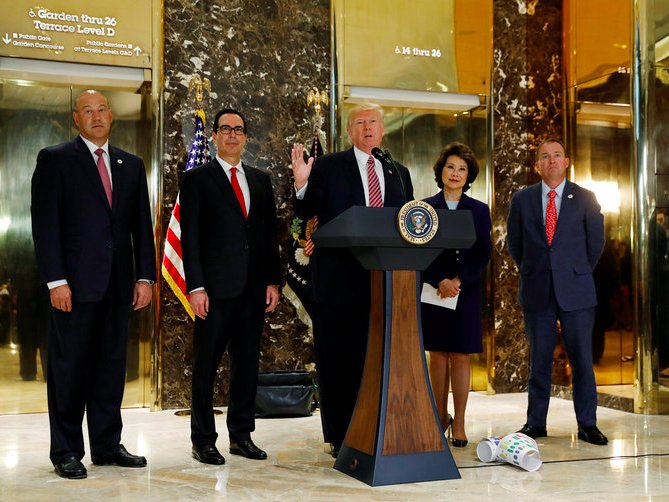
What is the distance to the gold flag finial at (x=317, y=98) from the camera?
574 cm

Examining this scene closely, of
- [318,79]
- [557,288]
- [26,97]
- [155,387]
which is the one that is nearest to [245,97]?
[318,79]

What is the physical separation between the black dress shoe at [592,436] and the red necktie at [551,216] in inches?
40.4

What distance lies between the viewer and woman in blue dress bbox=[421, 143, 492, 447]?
4.11m

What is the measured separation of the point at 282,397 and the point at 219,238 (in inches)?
67.1

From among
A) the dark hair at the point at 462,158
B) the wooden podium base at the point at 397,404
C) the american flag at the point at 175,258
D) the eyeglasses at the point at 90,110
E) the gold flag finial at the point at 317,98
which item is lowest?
the wooden podium base at the point at 397,404

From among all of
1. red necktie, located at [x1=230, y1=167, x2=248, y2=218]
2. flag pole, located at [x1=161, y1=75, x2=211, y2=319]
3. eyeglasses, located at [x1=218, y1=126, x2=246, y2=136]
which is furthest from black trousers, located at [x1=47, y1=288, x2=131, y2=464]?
flag pole, located at [x1=161, y1=75, x2=211, y2=319]

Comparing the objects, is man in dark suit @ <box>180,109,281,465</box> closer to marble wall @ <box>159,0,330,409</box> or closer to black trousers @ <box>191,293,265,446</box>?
black trousers @ <box>191,293,265,446</box>

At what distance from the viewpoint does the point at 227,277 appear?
146 inches

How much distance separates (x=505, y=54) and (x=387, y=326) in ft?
12.4

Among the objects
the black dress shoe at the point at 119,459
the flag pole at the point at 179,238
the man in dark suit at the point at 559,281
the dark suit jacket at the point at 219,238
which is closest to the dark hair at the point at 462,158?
the man in dark suit at the point at 559,281

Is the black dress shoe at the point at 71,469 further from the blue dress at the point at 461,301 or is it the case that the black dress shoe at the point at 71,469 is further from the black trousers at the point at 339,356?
the blue dress at the point at 461,301

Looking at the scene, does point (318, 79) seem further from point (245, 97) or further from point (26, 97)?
point (26, 97)

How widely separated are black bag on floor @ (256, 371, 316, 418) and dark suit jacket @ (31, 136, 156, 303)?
5.40ft

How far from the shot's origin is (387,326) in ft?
10.6
